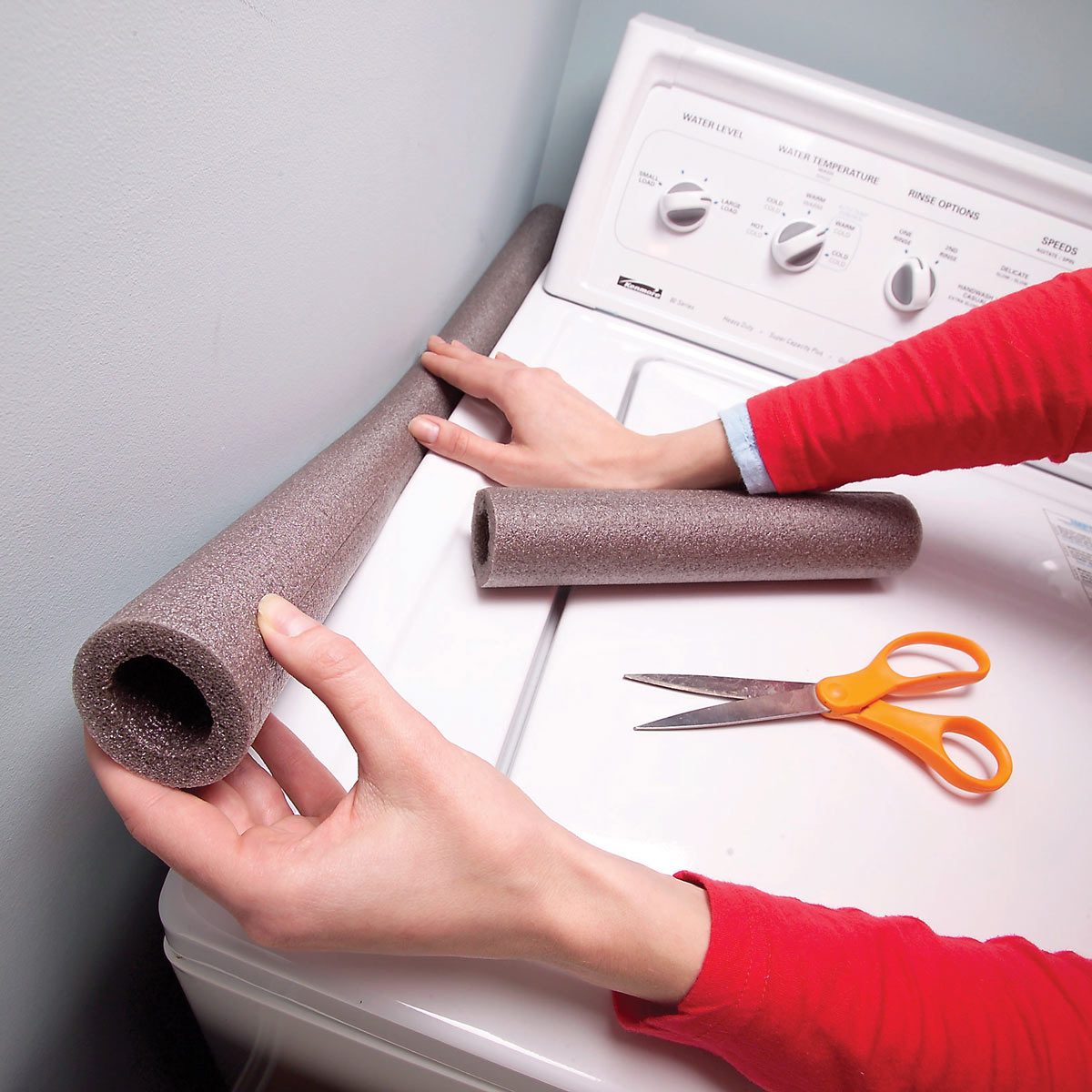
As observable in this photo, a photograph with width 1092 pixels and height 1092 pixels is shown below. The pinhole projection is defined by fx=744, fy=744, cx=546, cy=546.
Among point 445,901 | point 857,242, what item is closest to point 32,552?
point 445,901

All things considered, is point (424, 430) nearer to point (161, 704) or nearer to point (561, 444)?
point (561, 444)

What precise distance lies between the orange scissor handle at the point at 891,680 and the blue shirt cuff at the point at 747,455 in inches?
5.6

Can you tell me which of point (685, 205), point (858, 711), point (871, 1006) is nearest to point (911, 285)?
point (685, 205)

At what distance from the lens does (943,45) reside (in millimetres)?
825

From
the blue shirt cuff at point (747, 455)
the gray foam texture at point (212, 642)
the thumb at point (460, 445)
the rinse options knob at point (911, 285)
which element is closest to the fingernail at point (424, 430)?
the thumb at point (460, 445)

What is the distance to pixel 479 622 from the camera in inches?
18.0

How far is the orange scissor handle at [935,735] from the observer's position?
43 cm

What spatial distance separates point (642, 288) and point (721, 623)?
407mm

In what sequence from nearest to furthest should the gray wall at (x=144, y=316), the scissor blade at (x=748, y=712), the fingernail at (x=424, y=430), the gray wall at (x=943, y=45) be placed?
the gray wall at (x=144, y=316) < the scissor blade at (x=748, y=712) < the fingernail at (x=424, y=430) < the gray wall at (x=943, y=45)

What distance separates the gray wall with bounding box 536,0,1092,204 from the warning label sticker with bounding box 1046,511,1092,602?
0.49m

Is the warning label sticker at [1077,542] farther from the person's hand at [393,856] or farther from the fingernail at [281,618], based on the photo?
the fingernail at [281,618]

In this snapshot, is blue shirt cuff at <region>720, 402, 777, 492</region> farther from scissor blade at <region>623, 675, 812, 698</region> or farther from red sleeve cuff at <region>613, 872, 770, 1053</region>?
red sleeve cuff at <region>613, 872, 770, 1053</region>

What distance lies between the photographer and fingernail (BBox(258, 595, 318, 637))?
0.30 metres

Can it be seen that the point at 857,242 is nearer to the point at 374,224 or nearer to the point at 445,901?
the point at 374,224
